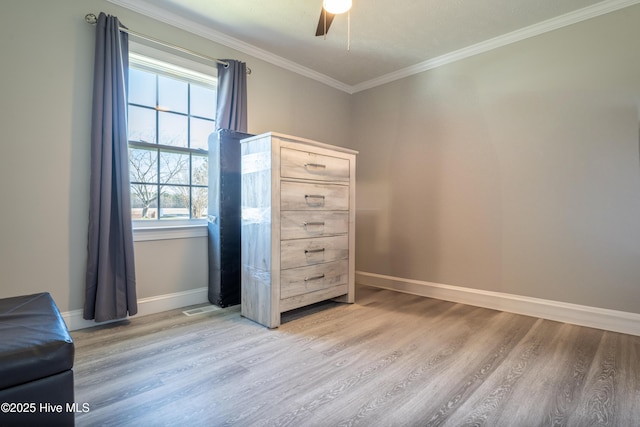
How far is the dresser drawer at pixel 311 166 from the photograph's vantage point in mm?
2424

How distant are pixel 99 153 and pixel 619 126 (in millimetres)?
3785

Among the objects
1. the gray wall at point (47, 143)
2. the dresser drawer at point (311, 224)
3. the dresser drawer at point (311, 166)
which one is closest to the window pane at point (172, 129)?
the gray wall at point (47, 143)

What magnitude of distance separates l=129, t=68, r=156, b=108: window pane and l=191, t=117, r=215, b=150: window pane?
0.36m

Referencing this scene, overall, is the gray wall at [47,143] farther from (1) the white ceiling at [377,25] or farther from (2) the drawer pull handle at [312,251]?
(2) the drawer pull handle at [312,251]

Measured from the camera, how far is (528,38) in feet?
8.93

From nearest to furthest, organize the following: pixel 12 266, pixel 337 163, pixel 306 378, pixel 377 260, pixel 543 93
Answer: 1. pixel 306 378
2. pixel 12 266
3. pixel 543 93
4. pixel 337 163
5. pixel 377 260

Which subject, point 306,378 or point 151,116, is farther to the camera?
point 151,116

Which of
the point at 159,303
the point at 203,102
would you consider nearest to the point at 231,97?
the point at 203,102

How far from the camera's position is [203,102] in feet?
9.73

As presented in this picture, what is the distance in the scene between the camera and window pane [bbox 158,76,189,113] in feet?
8.90

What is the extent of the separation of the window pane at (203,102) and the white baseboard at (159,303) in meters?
1.64

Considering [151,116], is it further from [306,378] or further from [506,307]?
[506,307]

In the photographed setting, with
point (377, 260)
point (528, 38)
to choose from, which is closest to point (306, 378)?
point (377, 260)

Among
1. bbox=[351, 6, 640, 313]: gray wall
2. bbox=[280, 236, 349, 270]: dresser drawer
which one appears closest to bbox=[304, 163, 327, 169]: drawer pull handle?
bbox=[280, 236, 349, 270]: dresser drawer
